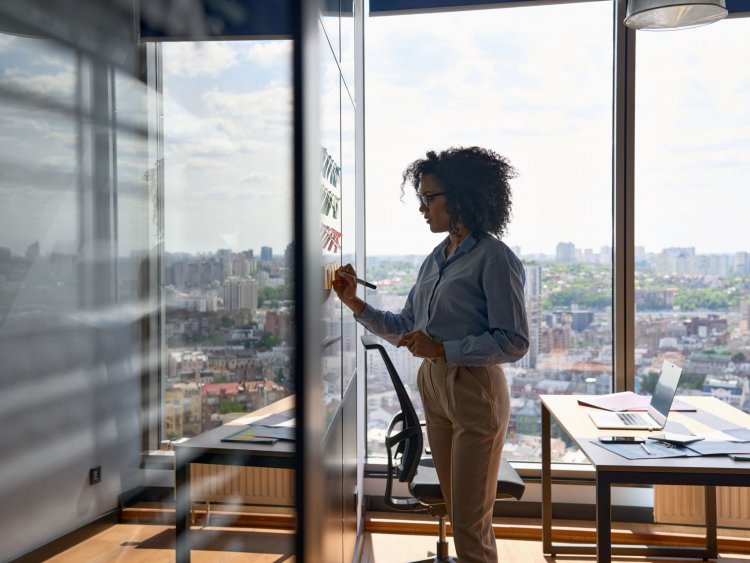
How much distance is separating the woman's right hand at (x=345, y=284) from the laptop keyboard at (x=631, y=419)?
1282 mm

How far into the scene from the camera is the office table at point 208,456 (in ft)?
2.23

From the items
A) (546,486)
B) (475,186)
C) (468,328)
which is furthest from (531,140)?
(546,486)

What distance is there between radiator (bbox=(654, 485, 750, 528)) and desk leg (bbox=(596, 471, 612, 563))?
1470 millimetres

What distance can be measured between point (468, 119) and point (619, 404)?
5.86 ft

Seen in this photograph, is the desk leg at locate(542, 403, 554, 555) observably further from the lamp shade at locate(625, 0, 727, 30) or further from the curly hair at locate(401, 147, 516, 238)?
the lamp shade at locate(625, 0, 727, 30)

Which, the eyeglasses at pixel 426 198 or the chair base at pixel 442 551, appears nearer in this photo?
the eyeglasses at pixel 426 198

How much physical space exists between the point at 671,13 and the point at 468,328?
1646 mm

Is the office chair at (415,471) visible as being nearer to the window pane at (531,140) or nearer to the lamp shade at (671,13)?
the window pane at (531,140)

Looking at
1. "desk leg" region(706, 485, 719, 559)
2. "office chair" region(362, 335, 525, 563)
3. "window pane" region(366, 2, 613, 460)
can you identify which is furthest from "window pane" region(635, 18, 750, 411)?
"office chair" region(362, 335, 525, 563)

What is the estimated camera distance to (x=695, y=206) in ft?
11.7

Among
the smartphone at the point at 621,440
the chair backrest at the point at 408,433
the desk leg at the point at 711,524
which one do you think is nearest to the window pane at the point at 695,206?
the desk leg at the point at 711,524

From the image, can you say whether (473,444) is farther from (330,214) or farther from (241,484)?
(241,484)

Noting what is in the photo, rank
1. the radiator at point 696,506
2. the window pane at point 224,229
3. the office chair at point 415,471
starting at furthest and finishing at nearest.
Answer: the radiator at point 696,506, the office chair at point 415,471, the window pane at point 224,229

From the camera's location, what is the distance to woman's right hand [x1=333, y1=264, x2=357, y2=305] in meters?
2.19
